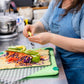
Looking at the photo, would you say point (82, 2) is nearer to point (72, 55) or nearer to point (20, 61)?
point (72, 55)

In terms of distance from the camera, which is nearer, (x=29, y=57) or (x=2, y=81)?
(x=2, y=81)

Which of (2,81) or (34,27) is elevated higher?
(34,27)

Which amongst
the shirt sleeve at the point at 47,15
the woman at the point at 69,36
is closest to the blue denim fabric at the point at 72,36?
the woman at the point at 69,36

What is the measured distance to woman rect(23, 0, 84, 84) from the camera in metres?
0.94

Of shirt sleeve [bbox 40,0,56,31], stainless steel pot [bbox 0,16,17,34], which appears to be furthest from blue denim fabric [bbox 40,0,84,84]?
stainless steel pot [bbox 0,16,17,34]

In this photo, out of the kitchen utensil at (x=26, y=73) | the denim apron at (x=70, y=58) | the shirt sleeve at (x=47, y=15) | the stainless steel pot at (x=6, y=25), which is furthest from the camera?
the stainless steel pot at (x=6, y=25)

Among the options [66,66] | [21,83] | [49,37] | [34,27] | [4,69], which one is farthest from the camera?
[34,27]

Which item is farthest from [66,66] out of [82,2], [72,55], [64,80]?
[82,2]

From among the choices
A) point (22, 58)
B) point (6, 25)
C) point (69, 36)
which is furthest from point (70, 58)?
point (6, 25)

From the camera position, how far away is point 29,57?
0.89 metres

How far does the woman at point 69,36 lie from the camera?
94 centimetres

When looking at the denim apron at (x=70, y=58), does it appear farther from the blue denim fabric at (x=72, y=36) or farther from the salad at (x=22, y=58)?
the salad at (x=22, y=58)

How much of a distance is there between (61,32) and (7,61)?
0.40m

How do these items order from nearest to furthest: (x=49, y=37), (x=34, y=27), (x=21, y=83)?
(x=21, y=83)
(x=49, y=37)
(x=34, y=27)
